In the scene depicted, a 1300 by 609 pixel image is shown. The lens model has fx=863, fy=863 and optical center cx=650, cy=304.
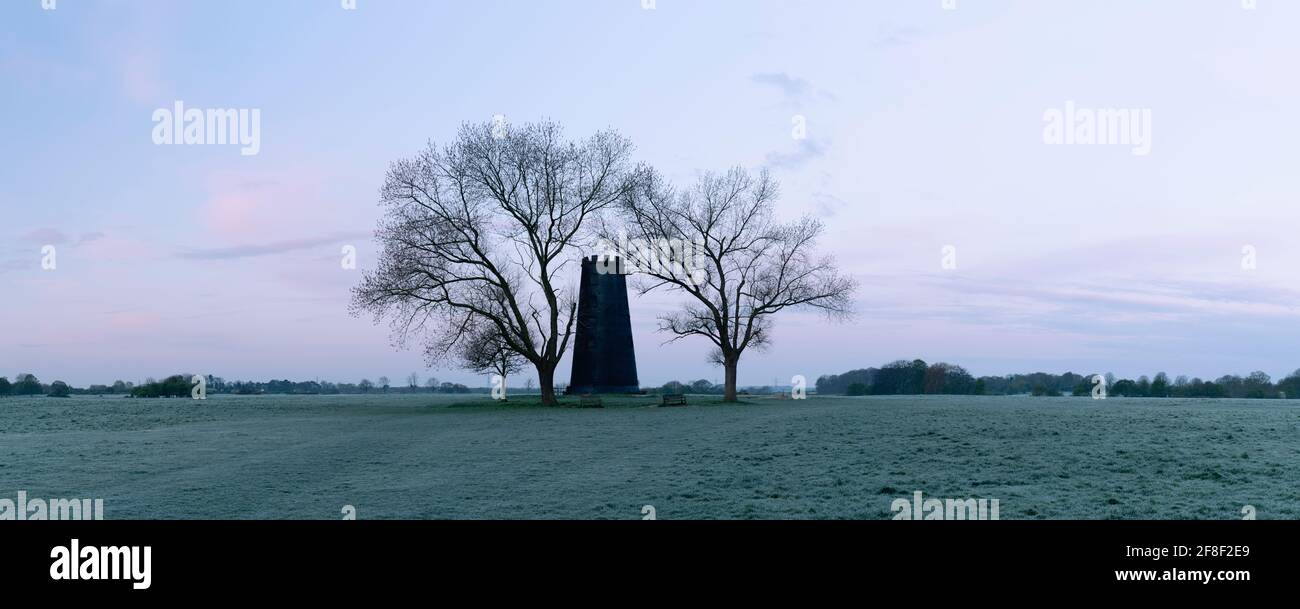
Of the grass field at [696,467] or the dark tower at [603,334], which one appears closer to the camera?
the grass field at [696,467]

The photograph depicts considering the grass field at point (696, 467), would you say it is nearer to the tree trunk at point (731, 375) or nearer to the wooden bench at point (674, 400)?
the wooden bench at point (674, 400)

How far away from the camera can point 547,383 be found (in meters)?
48.9

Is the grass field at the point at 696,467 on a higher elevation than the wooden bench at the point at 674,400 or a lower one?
higher

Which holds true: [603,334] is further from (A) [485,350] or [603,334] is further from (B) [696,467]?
(B) [696,467]

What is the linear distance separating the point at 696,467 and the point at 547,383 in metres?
31.5

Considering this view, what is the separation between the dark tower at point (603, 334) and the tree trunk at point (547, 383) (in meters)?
7.53

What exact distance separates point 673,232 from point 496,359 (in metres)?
13.6

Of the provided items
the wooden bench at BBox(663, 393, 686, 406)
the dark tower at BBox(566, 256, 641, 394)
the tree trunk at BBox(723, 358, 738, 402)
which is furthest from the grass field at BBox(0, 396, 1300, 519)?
the dark tower at BBox(566, 256, 641, 394)

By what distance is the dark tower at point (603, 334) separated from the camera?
2231 inches

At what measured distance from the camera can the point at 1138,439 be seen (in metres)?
20.9

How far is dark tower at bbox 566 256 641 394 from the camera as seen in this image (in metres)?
56.7

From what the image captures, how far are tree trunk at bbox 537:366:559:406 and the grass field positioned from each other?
57.2 feet

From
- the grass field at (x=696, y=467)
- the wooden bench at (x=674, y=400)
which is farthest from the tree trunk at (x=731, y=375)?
the grass field at (x=696, y=467)
